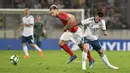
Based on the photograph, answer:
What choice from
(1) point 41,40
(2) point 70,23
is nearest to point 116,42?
(1) point 41,40

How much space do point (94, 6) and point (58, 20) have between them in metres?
4.83

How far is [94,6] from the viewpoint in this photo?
39562 millimetres

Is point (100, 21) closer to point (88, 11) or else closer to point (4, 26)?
point (4, 26)

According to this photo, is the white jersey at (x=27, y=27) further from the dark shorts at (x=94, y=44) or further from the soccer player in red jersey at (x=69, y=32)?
the dark shorts at (x=94, y=44)

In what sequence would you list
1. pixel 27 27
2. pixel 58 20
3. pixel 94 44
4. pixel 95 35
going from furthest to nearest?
pixel 58 20 → pixel 27 27 → pixel 95 35 → pixel 94 44

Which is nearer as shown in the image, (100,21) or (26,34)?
(100,21)

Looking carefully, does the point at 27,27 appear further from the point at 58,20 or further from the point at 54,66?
the point at 58,20

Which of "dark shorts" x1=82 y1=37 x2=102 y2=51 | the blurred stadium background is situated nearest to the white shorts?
"dark shorts" x1=82 y1=37 x2=102 y2=51

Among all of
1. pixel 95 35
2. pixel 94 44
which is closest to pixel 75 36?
pixel 95 35

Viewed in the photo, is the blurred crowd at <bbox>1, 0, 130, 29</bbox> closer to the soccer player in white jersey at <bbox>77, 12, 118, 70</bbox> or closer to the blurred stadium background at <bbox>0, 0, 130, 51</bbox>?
the blurred stadium background at <bbox>0, 0, 130, 51</bbox>

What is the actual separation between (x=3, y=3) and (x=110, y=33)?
8396mm

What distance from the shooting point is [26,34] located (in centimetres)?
2502

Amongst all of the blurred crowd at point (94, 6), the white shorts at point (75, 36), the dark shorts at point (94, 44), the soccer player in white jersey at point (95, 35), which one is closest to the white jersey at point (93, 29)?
the soccer player in white jersey at point (95, 35)

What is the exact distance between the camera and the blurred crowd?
127ft
